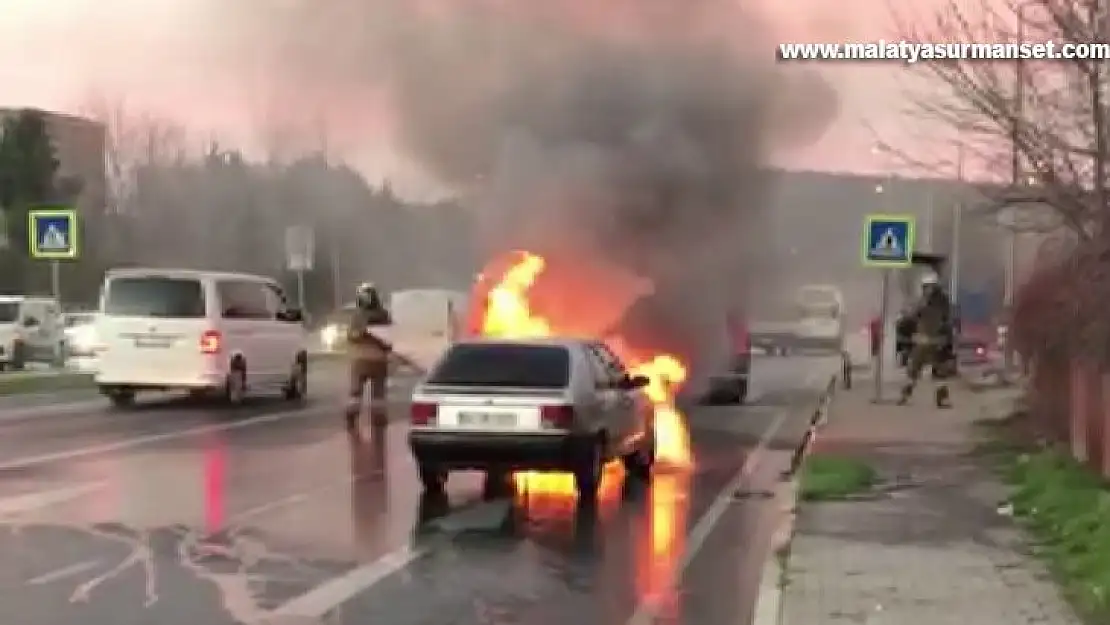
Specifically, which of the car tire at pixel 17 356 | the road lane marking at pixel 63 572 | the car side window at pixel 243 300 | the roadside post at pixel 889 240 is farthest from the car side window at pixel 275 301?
the road lane marking at pixel 63 572

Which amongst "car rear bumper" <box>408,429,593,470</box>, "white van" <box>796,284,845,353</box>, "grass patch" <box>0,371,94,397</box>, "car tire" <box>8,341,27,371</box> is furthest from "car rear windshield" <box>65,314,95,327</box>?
"car rear bumper" <box>408,429,593,470</box>

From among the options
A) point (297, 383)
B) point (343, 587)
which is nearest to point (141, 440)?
point (297, 383)

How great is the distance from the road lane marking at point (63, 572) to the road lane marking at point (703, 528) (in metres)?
3.41

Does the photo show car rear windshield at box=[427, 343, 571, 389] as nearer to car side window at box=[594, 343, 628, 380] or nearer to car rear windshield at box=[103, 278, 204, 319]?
car side window at box=[594, 343, 628, 380]

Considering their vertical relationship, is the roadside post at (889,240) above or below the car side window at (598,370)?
above

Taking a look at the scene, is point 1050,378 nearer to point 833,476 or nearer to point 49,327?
point 833,476

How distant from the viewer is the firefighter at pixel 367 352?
1908 centimetres

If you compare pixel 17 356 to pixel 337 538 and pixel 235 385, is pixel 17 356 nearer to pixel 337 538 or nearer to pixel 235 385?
pixel 235 385

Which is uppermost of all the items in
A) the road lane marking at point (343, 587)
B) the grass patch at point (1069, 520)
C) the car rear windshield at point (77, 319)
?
the car rear windshield at point (77, 319)

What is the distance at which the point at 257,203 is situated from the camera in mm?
48531

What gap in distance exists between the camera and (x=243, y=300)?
913 inches

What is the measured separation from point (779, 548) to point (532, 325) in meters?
11.5

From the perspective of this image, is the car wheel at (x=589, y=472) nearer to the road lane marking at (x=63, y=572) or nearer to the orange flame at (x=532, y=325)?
the road lane marking at (x=63, y=572)

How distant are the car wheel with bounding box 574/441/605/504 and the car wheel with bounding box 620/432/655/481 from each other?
1.45m
